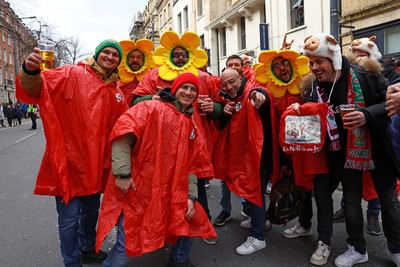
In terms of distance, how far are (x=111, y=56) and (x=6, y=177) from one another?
17.6ft

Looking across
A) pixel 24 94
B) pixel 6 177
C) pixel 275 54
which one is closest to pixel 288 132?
pixel 275 54

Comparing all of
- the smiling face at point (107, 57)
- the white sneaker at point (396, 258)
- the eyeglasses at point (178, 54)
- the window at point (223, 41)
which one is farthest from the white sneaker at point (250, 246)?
the window at point (223, 41)

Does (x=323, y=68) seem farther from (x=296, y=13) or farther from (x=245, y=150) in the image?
(x=296, y=13)

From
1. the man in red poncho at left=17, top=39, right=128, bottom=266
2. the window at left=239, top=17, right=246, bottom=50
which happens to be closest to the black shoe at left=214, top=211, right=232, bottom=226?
the man in red poncho at left=17, top=39, right=128, bottom=266

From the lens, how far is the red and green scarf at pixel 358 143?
262cm

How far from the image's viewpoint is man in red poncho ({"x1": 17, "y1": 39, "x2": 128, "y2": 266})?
95.1 inches

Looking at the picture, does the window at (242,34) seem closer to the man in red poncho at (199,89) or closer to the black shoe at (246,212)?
the black shoe at (246,212)

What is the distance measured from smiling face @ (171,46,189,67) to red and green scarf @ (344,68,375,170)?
1.52m

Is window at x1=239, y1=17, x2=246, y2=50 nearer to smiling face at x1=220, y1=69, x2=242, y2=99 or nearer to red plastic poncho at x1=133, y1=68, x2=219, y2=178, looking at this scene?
red plastic poncho at x1=133, y1=68, x2=219, y2=178

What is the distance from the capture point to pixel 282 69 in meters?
3.15

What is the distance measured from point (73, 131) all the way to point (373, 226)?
318cm

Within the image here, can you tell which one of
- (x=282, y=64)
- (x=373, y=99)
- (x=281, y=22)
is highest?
(x=281, y=22)

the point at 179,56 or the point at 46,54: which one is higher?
the point at 179,56

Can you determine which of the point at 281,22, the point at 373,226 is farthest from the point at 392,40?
the point at 373,226
